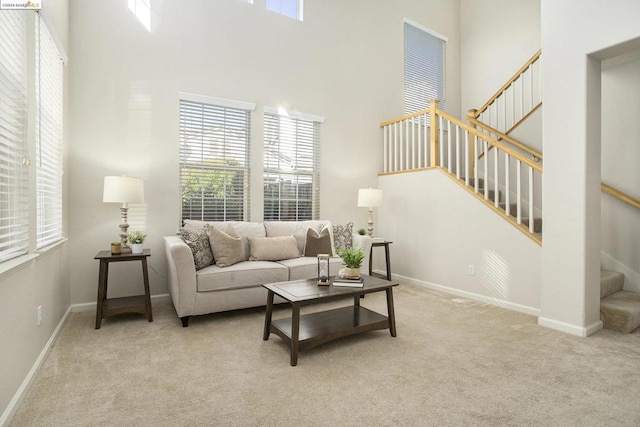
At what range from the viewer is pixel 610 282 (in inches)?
145

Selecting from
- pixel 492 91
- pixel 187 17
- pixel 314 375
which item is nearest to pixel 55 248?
pixel 314 375

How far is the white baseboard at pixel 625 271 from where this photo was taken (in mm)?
3932

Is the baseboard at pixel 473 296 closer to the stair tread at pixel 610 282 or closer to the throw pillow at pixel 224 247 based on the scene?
the stair tread at pixel 610 282

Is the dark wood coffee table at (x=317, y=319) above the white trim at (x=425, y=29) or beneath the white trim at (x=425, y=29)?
beneath

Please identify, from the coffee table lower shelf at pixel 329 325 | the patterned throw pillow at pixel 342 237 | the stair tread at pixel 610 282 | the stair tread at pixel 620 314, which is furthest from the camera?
the patterned throw pillow at pixel 342 237

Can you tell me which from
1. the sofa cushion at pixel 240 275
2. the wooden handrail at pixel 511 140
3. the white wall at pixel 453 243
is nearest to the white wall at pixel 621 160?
the wooden handrail at pixel 511 140

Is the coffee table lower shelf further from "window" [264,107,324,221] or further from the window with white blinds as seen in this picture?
the window with white blinds

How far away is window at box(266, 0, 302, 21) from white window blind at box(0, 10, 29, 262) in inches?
129

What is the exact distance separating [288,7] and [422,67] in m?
2.68

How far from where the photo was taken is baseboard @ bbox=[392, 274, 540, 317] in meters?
3.68

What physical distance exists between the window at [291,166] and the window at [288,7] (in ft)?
4.74

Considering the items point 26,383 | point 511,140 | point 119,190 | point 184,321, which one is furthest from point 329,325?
point 511,140

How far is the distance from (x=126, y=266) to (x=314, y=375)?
8.82 feet

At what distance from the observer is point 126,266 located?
391cm
